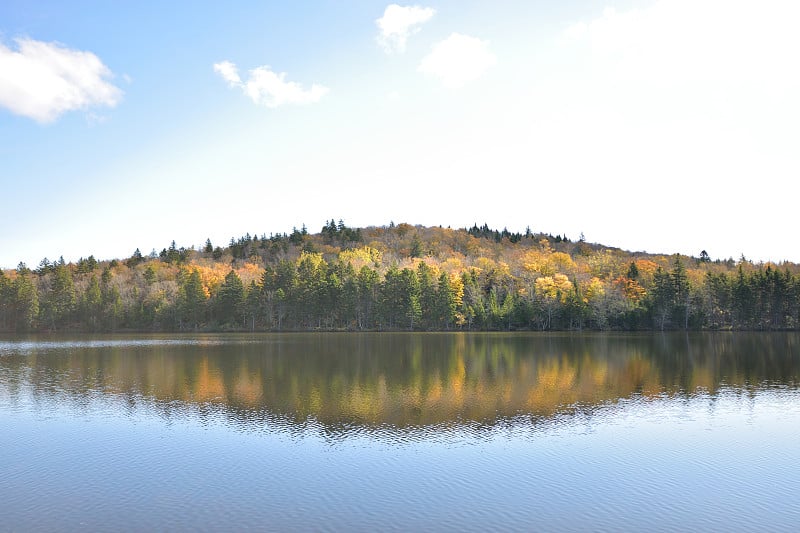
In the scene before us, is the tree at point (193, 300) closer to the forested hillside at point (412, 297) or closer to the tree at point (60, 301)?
the forested hillside at point (412, 297)

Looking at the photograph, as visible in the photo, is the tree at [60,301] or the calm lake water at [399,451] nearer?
the calm lake water at [399,451]

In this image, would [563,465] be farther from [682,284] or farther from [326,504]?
[682,284]

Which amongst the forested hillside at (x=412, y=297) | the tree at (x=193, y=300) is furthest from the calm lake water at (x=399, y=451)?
the tree at (x=193, y=300)

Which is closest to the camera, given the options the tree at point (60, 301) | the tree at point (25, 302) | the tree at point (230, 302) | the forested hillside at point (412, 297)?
the forested hillside at point (412, 297)

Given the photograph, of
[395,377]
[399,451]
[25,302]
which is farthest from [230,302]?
[399,451]

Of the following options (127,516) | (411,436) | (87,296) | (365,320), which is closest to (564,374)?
(411,436)

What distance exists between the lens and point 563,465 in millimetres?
19984

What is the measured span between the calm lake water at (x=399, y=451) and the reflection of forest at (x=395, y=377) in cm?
32

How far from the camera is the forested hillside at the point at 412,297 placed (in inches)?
4316

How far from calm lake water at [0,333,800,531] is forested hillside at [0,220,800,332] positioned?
225 ft

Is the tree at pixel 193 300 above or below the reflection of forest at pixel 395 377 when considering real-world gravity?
above

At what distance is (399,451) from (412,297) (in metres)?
90.4

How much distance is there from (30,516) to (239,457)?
23.1ft

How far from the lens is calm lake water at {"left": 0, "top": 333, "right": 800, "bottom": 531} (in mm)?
15531
